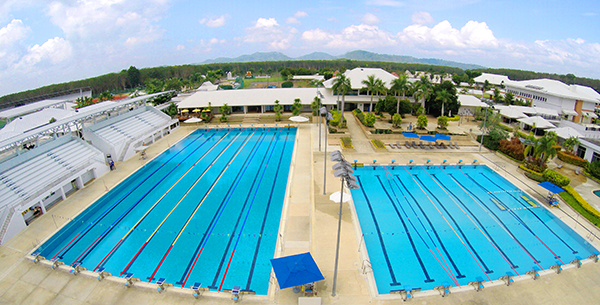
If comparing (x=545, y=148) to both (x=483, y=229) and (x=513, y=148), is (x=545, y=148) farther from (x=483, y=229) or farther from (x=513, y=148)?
(x=483, y=229)

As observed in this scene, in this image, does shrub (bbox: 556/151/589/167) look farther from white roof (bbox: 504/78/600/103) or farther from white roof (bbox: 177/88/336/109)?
white roof (bbox: 177/88/336/109)

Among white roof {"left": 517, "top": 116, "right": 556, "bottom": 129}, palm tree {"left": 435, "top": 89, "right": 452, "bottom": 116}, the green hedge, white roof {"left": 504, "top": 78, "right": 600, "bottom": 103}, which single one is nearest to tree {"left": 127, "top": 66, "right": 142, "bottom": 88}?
palm tree {"left": 435, "top": 89, "right": 452, "bottom": 116}

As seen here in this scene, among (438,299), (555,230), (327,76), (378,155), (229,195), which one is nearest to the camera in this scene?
(438,299)

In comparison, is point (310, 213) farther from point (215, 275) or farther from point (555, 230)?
point (555, 230)

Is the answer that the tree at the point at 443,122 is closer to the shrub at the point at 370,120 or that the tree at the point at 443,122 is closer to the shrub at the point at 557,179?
the shrub at the point at 370,120

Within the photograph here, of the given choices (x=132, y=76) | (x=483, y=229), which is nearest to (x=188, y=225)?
(x=483, y=229)

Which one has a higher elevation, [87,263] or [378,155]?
[378,155]

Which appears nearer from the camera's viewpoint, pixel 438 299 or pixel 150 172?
pixel 438 299

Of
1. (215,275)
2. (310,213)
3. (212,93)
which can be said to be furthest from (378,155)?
(212,93)
